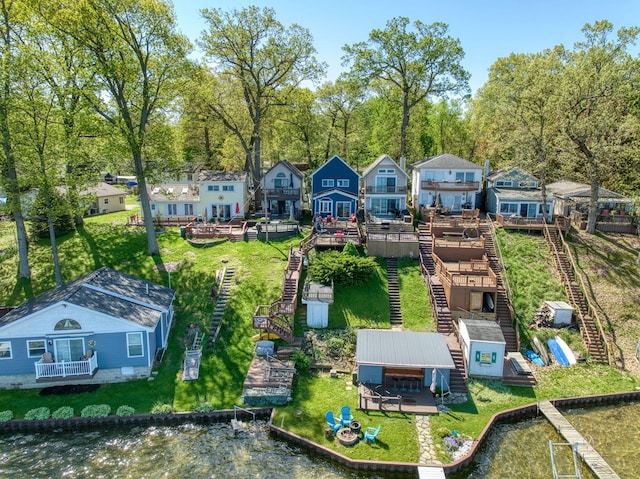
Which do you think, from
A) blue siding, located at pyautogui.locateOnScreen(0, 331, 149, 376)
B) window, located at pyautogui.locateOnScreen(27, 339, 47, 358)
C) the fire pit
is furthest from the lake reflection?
window, located at pyautogui.locateOnScreen(27, 339, 47, 358)

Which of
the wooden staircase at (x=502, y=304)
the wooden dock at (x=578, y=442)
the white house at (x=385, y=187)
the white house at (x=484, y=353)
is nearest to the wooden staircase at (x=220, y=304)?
the white house at (x=484, y=353)

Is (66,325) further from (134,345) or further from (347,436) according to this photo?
(347,436)

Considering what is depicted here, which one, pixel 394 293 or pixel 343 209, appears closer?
pixel 394 293

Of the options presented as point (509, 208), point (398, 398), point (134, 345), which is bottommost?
point (398, 398)

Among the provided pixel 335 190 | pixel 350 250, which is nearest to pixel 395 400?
pixel 350 250

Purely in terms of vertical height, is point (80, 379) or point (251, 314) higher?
point (251, 314)

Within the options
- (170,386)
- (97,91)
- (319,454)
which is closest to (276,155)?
(97,91)

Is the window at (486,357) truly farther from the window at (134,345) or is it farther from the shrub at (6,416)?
the shrub at (6,416)
